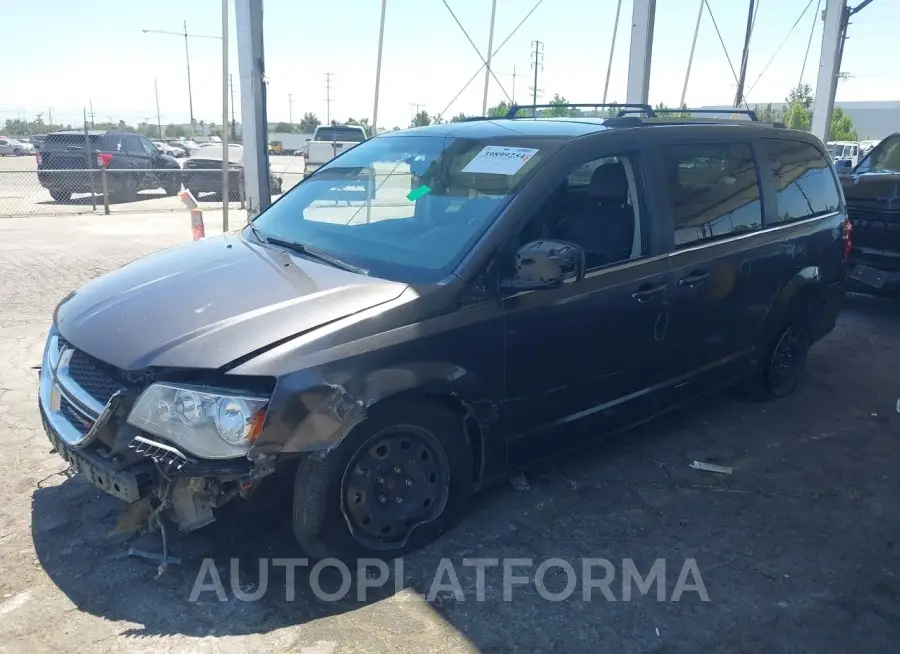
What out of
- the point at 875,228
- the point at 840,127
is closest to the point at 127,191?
the point at 875,228

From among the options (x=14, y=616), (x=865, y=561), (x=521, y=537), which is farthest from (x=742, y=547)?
(x=14, y=616)

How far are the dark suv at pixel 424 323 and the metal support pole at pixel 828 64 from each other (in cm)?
1127

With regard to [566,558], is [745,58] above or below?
above

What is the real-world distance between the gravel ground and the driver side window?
4.09 ft

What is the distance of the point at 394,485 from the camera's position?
3.12 metres

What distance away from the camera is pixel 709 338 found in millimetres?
4430

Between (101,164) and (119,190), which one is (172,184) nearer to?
(119,190)

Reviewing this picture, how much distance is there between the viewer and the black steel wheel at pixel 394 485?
3016mm

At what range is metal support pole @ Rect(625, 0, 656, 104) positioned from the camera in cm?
953

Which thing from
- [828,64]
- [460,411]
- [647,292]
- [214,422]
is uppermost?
[828,64]

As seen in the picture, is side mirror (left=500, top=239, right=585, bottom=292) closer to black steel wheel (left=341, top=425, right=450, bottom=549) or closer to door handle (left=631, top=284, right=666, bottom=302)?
door handle (left=631, top=284, right=666, bottom=302)

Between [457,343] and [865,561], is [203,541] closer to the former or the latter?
[457,343]

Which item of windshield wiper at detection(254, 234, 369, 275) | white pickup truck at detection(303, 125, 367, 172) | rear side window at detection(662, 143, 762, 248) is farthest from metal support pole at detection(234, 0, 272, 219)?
white pickup truck at detection(303, 125, 367, 172)

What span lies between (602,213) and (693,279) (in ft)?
2.18
